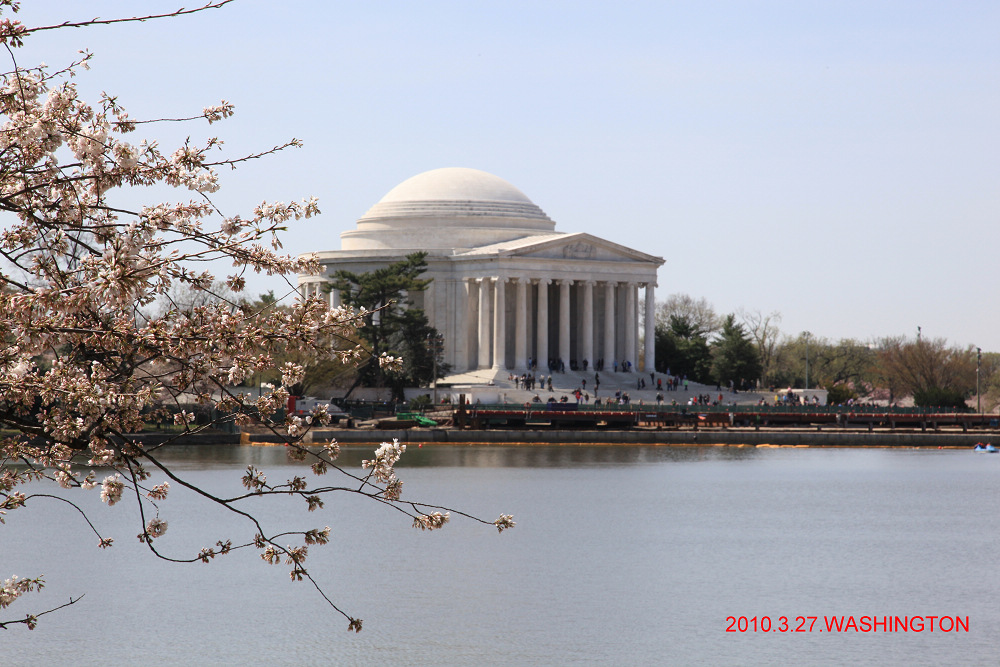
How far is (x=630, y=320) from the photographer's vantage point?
4658 inches

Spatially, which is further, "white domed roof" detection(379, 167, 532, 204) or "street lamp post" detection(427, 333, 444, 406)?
"white domed roof" detection(379, 167, 532, 204)

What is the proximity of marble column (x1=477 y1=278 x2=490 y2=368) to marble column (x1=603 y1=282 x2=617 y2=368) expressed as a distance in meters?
10.4

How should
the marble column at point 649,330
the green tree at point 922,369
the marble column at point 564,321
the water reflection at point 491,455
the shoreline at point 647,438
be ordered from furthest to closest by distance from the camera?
the green tree at point 922,369 → the marble column at point 649,330 → the marble column at point 564,321 → the shoreline at point 647,438 → the water reflection at point 491,455

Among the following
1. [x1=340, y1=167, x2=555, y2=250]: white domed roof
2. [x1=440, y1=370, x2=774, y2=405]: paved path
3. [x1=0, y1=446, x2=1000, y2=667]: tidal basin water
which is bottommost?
[x1=0, y1=446, x2=1000, y2=667]: tidal basin water

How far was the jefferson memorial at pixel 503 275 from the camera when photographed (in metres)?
111

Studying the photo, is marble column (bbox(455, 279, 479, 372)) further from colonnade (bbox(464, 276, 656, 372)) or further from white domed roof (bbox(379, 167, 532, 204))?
white domed roof (bbox(379, 167, 532, 204))

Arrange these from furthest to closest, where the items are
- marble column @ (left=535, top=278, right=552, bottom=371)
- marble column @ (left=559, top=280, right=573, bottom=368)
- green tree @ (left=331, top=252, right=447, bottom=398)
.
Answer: marble column @ (left=559, top=280, right=573, bottom=368)
marble column @ (left=535, top=278, right=552, bottom=371)
green tree @ (left=331, top=252, right=447, bottom=398)

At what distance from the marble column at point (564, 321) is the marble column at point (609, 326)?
11.0 ft

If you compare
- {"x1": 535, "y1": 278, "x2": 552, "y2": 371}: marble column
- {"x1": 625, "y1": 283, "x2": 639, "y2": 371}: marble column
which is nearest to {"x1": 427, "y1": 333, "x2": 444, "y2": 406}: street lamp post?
{"x1": 535, "y1": 278, "x2": 552, "y2": 371}: marble column

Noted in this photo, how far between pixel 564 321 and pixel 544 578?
78.0 metres

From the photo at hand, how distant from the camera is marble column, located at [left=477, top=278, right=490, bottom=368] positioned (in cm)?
11069

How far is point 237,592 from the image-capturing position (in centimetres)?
3425

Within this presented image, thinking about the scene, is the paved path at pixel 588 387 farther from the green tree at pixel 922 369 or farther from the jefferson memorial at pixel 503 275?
the green tree at pixel 922 369

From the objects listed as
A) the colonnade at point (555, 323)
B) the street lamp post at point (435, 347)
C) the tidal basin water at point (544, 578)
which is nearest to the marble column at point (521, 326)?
the colonnade at point (555, 323)
